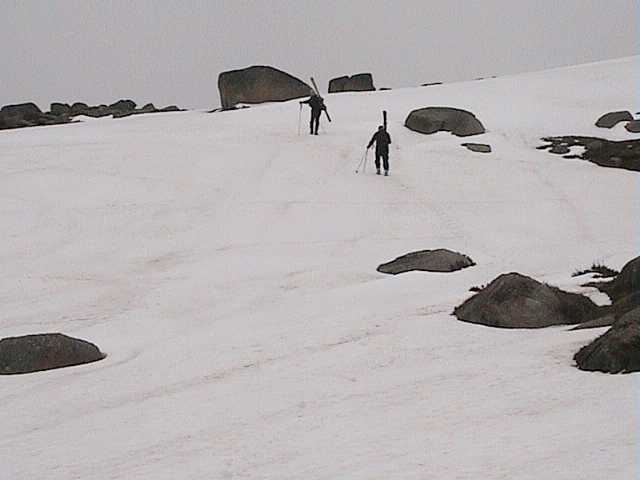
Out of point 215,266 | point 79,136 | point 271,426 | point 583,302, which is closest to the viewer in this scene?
point 271,426

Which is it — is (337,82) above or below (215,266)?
above

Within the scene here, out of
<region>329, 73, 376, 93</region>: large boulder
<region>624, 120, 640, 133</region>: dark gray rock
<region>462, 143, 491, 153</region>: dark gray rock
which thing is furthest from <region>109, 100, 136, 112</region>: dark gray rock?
<region>624, 120, 640, 133</region>: dark gray rock

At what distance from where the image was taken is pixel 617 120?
34.2m

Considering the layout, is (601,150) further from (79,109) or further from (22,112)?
(79,109)

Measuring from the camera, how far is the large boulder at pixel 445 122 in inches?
1302

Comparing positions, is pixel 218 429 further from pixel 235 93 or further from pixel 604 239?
pixel 235 93

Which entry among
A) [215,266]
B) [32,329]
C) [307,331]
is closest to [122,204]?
[215,266]

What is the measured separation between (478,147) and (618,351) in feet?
77.2

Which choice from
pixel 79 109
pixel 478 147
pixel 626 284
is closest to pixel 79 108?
pixel 79 109

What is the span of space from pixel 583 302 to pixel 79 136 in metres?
26.6

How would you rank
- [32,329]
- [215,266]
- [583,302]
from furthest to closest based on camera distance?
[215,266], [32,329], [583,302]

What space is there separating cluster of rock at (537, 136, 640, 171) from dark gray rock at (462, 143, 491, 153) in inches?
81.2

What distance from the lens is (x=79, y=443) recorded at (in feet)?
23.8

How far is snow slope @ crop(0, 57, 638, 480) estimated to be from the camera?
6480 millimetres
